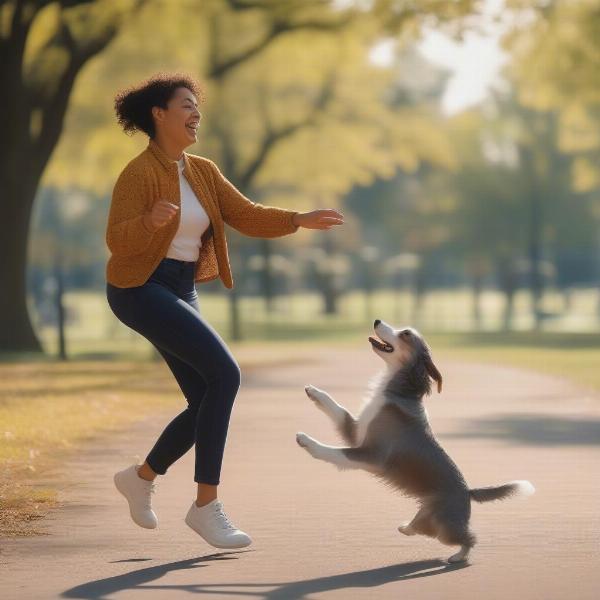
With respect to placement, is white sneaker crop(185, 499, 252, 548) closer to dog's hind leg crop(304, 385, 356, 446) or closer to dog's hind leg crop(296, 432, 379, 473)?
dog's hind leg crop(296, 432, 379, 473)

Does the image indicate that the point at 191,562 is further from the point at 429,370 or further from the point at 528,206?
the point at 528,206

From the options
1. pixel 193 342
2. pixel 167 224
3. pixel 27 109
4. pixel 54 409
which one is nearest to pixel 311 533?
pixel 193 342

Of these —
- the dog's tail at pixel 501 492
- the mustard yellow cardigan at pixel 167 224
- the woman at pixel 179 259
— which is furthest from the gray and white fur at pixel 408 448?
the mustard yellow cardigan at pixel 167 224

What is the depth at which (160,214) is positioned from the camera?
295 inches

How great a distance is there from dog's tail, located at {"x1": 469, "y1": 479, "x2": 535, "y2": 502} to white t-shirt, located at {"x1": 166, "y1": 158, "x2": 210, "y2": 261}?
1.77 m

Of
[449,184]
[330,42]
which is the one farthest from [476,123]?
[330,42]

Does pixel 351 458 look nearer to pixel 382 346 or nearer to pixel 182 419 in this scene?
pixel 382 346

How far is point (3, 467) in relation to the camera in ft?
36.9

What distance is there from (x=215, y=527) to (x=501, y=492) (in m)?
1.35

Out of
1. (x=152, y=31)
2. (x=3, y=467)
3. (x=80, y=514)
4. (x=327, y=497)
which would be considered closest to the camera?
(x=80, y=514)

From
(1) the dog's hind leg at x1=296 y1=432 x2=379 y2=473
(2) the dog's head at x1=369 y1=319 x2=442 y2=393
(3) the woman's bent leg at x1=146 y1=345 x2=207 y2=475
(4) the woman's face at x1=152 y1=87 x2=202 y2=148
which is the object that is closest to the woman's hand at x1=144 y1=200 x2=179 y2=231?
(4) the woman's face at x1=152 y1=87 x2=202 y2=148

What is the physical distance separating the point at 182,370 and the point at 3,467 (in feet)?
12.0

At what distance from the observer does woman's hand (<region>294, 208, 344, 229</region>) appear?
8.02 m

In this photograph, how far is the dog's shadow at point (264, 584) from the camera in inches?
263
